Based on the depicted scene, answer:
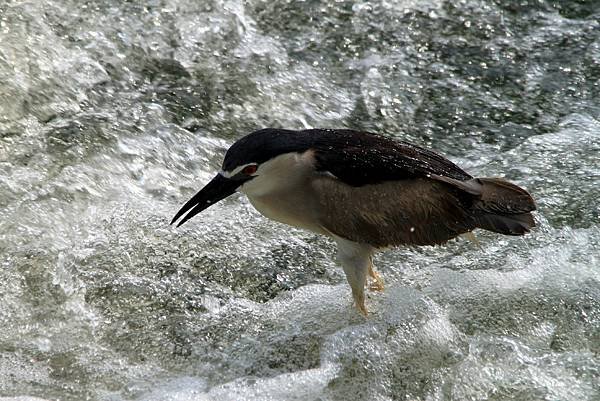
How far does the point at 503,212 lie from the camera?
3990 mm

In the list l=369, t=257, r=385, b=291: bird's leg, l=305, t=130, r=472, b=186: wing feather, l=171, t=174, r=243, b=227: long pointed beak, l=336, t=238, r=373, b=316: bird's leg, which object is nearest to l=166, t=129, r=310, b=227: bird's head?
l=171, t=174, r=243, b=227: long pointed beak

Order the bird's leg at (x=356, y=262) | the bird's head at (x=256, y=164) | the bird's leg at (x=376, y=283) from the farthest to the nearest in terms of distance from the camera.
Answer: the bird's leg at (x=376, y=283) → the bird's leg at (x=356, y=262) → the bird's head at (x=256, y=164)

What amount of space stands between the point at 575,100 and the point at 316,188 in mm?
2473


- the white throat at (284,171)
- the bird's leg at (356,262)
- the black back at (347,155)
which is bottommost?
the bird's leg at (356,262)

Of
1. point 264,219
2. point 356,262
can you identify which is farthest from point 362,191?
point 264,219

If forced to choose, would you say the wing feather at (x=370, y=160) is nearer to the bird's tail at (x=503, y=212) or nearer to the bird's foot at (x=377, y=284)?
the bird's tail at (x=503, y=212)

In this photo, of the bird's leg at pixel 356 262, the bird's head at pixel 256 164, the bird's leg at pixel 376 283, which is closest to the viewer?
the bird's head at pixel 256 164

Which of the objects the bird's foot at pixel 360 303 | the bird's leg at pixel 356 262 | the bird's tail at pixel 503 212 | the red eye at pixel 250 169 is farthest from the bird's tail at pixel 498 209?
the red eye at pixel 250 169

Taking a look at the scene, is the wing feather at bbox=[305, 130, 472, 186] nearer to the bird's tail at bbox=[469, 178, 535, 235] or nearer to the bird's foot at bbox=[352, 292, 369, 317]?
the bird's tail at bbox=[469, 178, 535, 235]

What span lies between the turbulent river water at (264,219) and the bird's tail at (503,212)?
0.48m

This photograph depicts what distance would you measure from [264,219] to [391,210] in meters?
1.11

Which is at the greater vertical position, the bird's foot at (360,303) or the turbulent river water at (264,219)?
the bird's foot at (360,303)

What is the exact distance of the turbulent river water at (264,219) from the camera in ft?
13.1

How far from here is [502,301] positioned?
4387 millimetres
